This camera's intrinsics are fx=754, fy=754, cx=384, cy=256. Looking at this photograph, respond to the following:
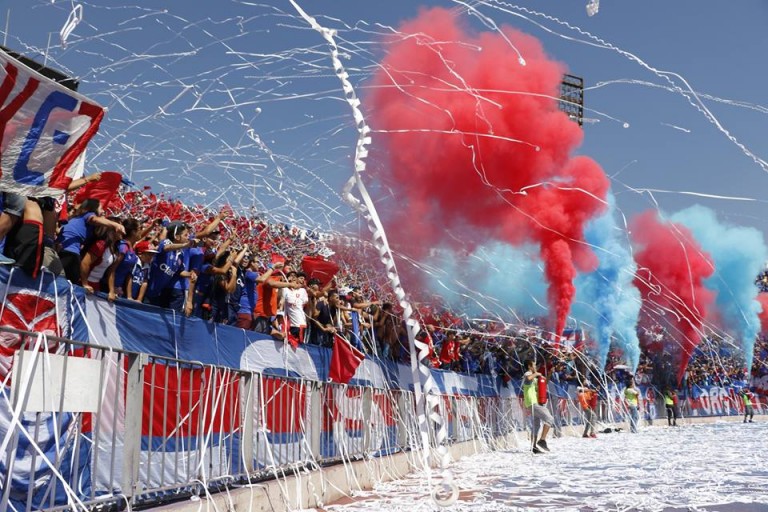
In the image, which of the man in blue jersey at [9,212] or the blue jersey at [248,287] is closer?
the man in blue jersey at [9,212]

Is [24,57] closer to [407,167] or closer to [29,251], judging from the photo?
[29,251]

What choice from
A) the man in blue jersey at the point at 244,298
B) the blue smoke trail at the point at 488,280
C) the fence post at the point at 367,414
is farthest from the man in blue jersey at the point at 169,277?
the blue smoke trail at the point at 488,280

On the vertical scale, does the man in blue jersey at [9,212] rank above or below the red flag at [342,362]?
above

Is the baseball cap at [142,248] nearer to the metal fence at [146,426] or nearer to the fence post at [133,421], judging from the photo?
the metal fence at [146,426]

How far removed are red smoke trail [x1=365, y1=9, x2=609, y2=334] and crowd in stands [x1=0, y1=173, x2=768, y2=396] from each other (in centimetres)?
191

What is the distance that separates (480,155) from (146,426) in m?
9.44

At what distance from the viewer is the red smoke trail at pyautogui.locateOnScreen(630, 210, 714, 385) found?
2688 centimetres

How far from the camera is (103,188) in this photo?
7363mm

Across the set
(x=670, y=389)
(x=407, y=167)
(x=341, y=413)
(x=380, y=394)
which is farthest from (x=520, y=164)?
(x=670, y=389)

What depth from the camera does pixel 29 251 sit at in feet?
16.9

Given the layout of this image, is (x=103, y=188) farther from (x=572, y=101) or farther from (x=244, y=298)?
(x=572, y=101)

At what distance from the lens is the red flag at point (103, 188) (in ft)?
23.9

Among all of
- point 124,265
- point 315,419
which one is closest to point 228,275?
point 124,265

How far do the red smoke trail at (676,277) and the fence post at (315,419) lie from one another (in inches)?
777
